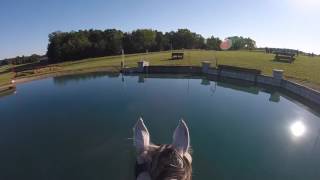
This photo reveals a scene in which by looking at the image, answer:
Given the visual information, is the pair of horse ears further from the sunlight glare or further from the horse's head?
the sunlight glare

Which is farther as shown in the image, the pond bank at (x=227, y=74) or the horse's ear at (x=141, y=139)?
the pond bank at (x=227, y=74)

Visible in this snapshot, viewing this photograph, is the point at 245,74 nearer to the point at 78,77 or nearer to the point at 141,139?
the point at 78,77

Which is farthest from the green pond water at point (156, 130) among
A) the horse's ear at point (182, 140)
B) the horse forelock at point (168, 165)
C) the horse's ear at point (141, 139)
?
the horse forelock at point (168, 165)

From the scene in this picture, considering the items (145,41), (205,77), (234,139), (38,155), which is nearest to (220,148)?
(234,139)

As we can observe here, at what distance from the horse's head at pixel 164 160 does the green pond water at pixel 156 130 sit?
7.38m

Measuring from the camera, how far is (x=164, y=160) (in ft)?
9.66

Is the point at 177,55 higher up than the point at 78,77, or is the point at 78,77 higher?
the point at 177,55

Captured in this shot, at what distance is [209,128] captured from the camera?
15.2 metres

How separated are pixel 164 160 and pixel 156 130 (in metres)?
12.1

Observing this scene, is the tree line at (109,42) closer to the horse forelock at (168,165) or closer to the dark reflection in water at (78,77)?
the dark reflection in water at (78,77)

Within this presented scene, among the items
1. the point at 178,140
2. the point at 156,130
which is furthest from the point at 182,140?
the point at 156,130

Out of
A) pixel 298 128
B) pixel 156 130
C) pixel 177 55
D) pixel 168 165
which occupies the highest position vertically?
pixel 177 55

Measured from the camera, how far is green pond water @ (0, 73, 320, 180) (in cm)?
1113

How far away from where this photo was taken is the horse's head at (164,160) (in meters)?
2.87
